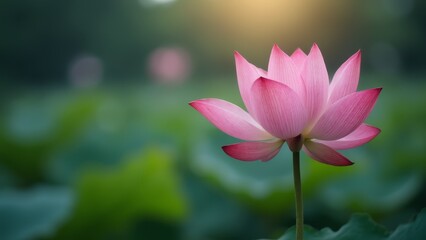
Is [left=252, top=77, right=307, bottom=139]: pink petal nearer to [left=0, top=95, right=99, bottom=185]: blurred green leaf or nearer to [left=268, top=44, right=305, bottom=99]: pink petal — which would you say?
[left=268, top=44, right=305, bottom=99]: pink petal

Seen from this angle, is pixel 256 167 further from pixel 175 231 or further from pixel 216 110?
pixel 216 110

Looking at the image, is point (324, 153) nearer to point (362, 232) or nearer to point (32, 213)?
point (362, 232)

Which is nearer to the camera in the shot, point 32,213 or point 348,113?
point 348,113

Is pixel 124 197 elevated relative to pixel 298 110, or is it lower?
elevated

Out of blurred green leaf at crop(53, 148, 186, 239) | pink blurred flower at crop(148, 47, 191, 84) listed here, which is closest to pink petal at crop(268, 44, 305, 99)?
blurred green leaf at crop(53, 148, 186, 239)

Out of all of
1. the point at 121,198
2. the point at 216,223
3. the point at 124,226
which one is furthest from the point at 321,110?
the point at 216,223

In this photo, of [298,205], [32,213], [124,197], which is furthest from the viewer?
[124,197]

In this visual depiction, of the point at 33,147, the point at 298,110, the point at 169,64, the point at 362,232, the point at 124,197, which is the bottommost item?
the point at 362,232

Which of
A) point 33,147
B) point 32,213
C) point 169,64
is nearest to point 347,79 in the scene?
point 32,213

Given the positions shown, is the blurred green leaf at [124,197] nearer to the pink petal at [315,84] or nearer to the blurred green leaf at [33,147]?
the blurred green leaf at [33,147]
